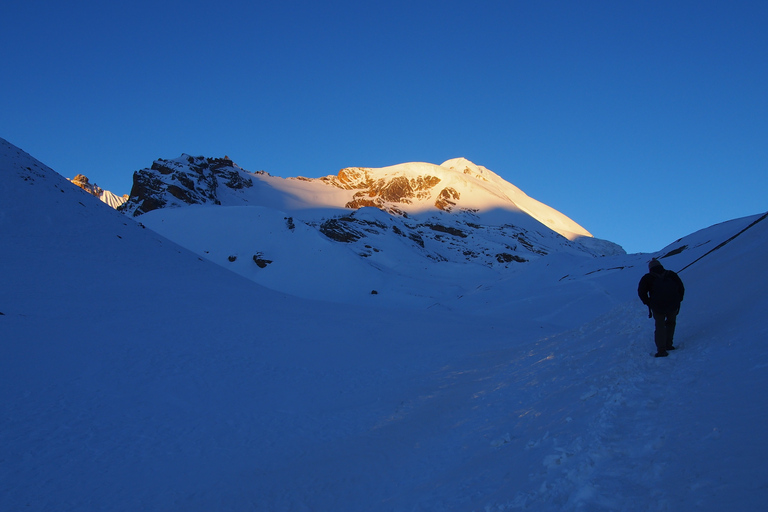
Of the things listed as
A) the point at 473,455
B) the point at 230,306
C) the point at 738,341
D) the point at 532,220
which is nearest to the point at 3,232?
the point at 230,306

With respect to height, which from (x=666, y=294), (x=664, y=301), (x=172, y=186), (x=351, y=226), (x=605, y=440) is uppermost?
(x=172, y=186)

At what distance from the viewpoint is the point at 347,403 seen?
1091cm

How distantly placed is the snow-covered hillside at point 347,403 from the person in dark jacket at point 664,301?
0.82 ft

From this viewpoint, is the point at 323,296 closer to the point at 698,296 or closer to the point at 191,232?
the point at 191,232


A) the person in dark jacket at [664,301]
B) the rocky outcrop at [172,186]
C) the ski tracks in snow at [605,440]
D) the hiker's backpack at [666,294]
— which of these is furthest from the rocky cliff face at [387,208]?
the hiker's backpack at [666,294]

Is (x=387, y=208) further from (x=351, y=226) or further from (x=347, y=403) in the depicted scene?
(x=347, y=403)

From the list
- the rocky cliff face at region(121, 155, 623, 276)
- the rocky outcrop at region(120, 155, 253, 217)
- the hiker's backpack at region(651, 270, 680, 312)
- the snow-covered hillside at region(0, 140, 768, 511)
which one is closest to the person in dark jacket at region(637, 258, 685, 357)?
the hiker's backpack at region(651, 270, 680, 312)

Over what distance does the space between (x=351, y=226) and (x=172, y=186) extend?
128ft

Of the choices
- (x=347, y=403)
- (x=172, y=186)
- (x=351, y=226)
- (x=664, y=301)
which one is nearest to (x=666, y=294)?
(x=664, y=301)

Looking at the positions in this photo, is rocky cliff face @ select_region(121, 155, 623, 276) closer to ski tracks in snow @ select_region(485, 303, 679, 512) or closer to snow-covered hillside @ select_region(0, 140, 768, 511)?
snow-covered hillside @ select_region(0, 140, 768, 511)

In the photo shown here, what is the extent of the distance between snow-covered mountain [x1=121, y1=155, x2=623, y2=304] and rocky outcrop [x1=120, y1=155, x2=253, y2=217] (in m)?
0.26

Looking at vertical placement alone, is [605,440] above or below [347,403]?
above

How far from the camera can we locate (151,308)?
15.4 meters

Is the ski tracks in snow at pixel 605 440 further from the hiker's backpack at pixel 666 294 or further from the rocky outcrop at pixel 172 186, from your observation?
the rocky outcrop at pixel 172 186
